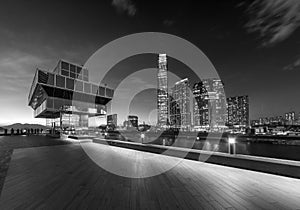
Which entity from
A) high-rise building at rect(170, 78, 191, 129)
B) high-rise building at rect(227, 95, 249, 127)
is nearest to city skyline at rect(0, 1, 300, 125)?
high-rise building at rect(170, 78, 191, 129)

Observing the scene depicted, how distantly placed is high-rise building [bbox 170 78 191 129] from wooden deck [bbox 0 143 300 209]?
26.6 m

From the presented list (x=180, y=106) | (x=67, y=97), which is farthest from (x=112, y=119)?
(x=180, y=106)

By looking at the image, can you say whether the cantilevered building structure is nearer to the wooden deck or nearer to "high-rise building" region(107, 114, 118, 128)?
"high-rise building" region(107, 114, 118, 128)

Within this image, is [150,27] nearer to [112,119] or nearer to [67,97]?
[67,97]

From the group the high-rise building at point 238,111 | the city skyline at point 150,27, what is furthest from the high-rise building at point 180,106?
the high-rise building at point 238,111

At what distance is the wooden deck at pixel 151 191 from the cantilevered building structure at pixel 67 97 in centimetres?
3651

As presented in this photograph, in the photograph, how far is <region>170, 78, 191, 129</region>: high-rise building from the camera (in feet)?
105

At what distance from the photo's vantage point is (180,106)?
49.3 m

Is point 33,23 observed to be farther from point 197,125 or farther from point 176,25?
point 197,125

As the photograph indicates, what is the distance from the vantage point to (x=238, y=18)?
570 inches

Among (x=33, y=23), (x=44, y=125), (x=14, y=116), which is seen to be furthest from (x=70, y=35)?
(x=44, y=125)

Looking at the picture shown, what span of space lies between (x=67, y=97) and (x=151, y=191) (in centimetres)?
4452

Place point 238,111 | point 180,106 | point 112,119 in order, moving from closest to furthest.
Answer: point 180,106, point 112,119, point 238,111

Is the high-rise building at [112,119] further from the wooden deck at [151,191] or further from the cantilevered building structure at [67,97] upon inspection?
the wooden deck at [151,191]
